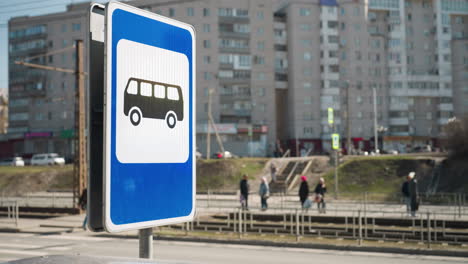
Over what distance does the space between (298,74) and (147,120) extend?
246ft

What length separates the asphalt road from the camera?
13.5 m

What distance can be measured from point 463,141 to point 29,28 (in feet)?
224

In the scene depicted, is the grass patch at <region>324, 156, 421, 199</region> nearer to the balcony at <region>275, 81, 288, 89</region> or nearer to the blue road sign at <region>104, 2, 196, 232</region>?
the balcony at <region>275, 81, 288, 89</region>

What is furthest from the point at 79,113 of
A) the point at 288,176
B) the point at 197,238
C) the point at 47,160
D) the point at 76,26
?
the point at 76,26

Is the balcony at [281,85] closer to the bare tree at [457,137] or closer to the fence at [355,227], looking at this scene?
the bare tree at [457,137]

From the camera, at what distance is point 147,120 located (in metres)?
2.17

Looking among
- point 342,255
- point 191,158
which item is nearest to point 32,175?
point 342,255

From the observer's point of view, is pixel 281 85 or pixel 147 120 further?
pixel 281 85

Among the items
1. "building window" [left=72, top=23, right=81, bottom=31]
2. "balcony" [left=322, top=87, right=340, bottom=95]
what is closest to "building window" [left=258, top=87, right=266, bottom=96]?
"balcony" [left=322, top=87, right=340, bottom=95]

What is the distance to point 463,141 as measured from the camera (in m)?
A: 40.3

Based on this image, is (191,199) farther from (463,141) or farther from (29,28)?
(29,28)

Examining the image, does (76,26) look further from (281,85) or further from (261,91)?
(281,85)

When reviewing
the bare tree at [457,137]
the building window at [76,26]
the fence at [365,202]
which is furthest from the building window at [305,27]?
the fence at [365,202]

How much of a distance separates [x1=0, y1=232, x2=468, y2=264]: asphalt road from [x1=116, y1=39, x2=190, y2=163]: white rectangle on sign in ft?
34.5
